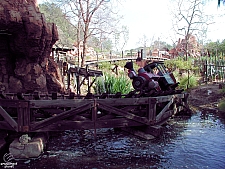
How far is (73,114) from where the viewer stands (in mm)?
5516

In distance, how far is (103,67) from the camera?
24453mm

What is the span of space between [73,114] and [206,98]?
932 centimetres

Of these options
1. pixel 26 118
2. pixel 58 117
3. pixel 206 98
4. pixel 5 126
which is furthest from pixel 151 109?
pixel 206 98

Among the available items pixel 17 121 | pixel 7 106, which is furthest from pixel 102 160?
pixel 7 106

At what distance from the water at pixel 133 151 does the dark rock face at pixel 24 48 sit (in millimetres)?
2913

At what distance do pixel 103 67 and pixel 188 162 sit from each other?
20.0m

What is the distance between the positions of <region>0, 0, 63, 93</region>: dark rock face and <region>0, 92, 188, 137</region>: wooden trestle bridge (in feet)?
9.45

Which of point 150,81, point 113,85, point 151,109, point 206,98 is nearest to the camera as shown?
point 151,109

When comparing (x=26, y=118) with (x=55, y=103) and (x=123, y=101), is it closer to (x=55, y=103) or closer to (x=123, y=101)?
(x=55, y=103)

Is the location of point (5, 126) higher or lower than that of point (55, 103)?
lower

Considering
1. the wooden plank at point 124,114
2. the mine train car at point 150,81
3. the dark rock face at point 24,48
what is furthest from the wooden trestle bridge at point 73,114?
the dark rock face at point 24,48

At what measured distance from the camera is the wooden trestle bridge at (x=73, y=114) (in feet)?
17.2

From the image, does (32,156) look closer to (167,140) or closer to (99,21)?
(167,140)

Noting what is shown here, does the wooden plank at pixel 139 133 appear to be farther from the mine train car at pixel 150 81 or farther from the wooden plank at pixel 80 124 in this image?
the mine train car at pixel 150 81
